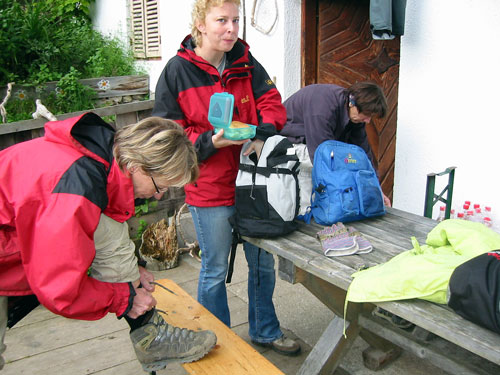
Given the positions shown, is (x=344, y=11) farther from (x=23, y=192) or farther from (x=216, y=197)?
(x=23, y=192)

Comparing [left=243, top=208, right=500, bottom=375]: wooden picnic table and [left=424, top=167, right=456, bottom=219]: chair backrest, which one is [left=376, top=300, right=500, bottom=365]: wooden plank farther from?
[left=424, top=167, right=456, bottom=219]: chair backrest

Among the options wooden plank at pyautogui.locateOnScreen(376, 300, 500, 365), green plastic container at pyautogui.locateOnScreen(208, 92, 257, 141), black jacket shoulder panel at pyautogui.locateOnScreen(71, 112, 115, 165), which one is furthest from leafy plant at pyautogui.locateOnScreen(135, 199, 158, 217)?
wooden plank at pyautogui.locateOnScreen(376, 300, 500, 365)

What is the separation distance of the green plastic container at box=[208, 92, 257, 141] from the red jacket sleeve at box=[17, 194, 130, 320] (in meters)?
0.79

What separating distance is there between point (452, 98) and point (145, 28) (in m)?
4.18

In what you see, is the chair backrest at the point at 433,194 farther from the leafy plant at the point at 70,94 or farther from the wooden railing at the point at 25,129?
the leafy plant at the point at 70,94

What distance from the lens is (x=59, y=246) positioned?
1502 millimetres

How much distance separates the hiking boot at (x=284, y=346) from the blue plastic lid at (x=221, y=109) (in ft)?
4.63

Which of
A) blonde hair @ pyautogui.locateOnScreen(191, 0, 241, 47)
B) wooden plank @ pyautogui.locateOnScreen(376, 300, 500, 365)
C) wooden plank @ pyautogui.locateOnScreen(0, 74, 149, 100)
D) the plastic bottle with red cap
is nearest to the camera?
wooden plank @ pyautogui.locateOnScreen(376, 300, 500, 365)

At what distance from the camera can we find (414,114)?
12.0 ft

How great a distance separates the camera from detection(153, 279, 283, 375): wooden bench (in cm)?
194

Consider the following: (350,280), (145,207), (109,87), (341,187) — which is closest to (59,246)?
(350,280)

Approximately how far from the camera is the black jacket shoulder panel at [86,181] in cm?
153

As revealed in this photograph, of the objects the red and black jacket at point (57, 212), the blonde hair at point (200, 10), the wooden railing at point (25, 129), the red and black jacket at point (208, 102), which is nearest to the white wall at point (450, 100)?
the red and black jacket at point (208, 102)

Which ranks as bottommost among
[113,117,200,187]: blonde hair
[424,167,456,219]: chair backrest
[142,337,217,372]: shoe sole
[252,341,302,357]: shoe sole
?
[252,341,302,357]: shoe sole
